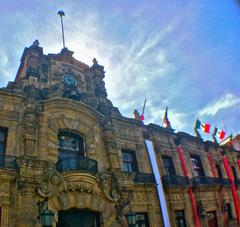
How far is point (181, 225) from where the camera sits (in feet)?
57.4

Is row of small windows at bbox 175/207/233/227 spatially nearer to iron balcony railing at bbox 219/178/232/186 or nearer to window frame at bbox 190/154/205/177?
iron balcony railing at bbox 219/178/232/186

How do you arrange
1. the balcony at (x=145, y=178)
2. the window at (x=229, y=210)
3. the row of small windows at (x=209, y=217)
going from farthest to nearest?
the window at (x=229, y=210) → the row of small windows at (x=209, y=217) → the balcony at (x=145, y=178)

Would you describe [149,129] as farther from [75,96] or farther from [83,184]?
[83,184]

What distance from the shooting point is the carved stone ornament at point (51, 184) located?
12664 millimetres

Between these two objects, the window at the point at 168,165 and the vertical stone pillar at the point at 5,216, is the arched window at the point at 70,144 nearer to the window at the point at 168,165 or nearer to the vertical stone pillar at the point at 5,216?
the vertical stone pillar at the point at 5,216

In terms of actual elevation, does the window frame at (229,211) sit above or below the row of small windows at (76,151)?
below

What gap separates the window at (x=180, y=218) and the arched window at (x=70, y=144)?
721cm

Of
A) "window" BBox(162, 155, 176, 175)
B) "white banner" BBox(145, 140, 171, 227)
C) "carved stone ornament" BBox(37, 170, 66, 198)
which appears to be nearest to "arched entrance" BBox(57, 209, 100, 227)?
"carved stone ornament" BBox(37, 170, 66, 198)

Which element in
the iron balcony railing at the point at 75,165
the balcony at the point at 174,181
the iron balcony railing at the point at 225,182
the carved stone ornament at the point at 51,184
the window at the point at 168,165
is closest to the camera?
the carved stone ornament at the point at 51,184

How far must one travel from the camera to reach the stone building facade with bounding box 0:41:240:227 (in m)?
12.9

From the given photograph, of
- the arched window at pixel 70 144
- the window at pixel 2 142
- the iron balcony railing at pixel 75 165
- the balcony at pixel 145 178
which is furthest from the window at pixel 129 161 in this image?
the window at pixel 2 142

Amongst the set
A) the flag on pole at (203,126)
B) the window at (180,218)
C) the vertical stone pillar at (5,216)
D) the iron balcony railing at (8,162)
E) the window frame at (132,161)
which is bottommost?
the window at (180,218)

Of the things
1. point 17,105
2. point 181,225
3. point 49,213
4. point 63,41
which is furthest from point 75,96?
point 181,225

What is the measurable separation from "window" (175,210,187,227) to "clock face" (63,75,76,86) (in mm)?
10499
